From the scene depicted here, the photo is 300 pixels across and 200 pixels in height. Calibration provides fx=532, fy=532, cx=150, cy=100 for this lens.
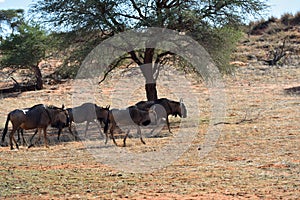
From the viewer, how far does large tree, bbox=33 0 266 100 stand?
61.3 feet

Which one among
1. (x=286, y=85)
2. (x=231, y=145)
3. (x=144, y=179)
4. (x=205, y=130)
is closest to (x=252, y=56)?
(x=286, y=85)

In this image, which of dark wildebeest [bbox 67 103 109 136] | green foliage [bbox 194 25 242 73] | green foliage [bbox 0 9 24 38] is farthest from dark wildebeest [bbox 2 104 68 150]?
green foliage [bbox 0 9 24 38]

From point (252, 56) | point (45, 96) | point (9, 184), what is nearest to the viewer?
point (9, 184)

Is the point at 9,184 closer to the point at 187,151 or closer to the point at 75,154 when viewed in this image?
the point at 75,154

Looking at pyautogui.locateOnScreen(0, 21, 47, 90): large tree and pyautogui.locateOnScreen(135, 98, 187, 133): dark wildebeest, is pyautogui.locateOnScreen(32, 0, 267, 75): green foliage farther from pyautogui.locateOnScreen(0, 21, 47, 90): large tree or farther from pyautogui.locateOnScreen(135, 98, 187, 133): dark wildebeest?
pyautogui.locateOnScreen(0, 21, 47, 90): large tree

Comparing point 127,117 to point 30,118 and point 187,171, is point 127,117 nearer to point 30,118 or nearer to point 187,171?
point 30,118

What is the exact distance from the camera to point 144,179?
9328 mm

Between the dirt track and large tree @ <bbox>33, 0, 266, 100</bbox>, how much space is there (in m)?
3.69

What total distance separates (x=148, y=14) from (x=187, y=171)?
1031cm

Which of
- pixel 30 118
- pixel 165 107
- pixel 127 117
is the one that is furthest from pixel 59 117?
pixel 165 107

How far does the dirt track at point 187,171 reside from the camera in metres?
8.25

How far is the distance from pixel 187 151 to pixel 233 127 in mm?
4709

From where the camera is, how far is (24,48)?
1242 inches

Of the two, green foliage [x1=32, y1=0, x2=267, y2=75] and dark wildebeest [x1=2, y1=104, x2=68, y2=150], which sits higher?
green foliage [x1=32, y1=0, x2=267, y2=75]
